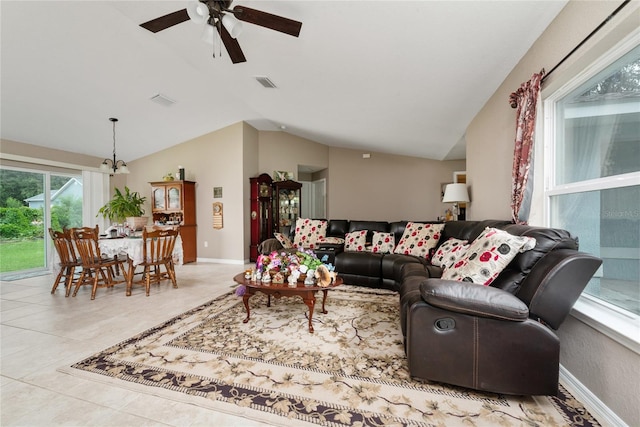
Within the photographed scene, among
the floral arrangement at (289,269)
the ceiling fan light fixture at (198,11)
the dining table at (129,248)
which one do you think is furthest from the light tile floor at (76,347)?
the ceiling fan light fixture at (198,11)

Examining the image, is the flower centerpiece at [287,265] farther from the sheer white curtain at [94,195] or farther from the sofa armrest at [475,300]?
the sheer white curtain at [94,195]

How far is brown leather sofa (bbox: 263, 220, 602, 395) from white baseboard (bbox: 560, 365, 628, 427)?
0.73ft

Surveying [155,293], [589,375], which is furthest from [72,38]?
[589,375]

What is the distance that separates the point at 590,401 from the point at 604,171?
1.27m

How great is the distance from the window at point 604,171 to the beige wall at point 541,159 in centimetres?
12

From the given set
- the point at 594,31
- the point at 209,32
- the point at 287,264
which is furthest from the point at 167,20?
the point at 594,31

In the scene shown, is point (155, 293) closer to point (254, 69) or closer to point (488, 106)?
point (254, 69)

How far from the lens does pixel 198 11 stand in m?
1.78

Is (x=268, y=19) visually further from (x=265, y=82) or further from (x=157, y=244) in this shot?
(x=157, y=244)

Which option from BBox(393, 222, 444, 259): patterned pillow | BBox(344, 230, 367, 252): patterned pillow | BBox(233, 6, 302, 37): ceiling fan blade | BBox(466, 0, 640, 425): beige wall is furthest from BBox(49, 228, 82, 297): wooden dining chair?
BBox(466, 0, 640, 425): beige wall

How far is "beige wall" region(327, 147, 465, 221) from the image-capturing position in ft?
21.7

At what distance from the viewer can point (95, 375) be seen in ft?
5.70

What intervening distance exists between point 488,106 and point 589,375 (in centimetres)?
275

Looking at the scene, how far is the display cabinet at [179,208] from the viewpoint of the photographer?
5.63m
